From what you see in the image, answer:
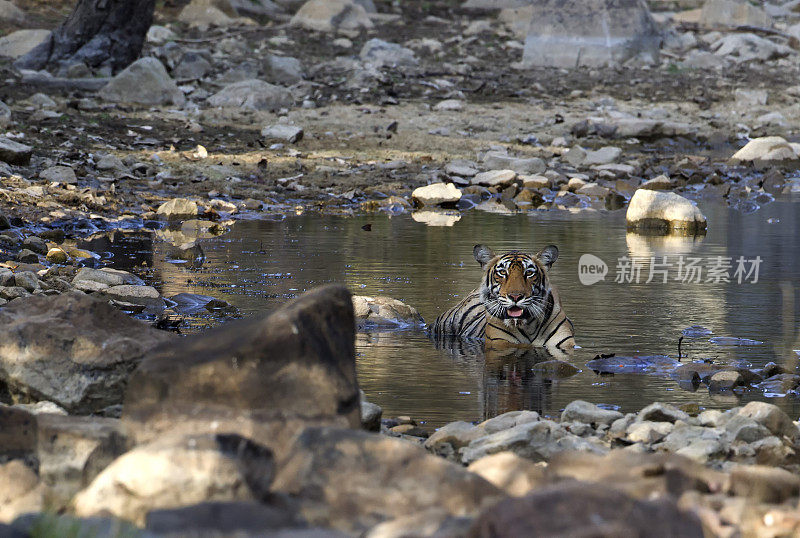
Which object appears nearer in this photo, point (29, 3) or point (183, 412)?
point (183, 412)

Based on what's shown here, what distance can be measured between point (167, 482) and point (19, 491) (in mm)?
551

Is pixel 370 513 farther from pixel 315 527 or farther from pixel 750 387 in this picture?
pixel 750 387

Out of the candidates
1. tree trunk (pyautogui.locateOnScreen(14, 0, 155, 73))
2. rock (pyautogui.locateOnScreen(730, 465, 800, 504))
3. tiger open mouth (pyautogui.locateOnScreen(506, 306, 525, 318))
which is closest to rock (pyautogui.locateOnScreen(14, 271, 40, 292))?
tiger open mouth (pyautogui.locateOnScreen(506, 306, 525, 318))

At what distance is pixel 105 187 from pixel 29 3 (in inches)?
462

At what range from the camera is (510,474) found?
352 centimetres

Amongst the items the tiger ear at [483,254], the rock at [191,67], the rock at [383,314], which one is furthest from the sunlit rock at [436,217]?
the rock at [191,67]

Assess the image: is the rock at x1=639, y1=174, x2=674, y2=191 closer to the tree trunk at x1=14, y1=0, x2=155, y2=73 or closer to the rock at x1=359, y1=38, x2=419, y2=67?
the rock at x1=359, y1=38, x2=419, y2=67

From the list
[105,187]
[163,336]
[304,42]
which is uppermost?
[304,42]

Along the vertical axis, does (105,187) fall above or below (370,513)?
above

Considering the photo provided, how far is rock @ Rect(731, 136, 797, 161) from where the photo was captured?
58.0 feet

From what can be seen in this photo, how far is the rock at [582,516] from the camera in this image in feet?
9.31

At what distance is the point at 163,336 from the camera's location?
206 inches

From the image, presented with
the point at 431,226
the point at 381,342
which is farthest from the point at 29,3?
the point at 381,342

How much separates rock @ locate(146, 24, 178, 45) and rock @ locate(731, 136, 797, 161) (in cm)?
1023
